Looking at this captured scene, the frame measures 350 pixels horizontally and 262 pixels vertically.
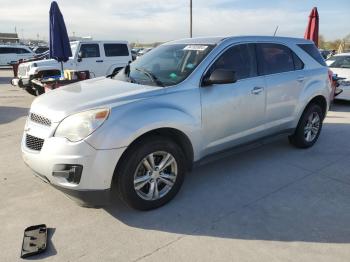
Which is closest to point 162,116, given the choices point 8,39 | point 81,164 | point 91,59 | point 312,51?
point 81,164

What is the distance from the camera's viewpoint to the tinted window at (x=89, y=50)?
37.2 feet

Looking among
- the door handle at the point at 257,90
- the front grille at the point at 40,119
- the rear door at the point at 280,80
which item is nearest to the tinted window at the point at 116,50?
the rear door at the point at 280,80

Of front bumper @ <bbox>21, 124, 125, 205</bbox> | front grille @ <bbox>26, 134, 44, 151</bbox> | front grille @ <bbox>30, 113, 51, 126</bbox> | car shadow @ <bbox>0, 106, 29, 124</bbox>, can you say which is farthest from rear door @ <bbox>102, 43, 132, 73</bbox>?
front bumper @ <bbox>21, 124, 125, 205</bbox>

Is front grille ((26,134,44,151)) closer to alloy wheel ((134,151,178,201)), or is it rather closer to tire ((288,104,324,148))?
alloy wheel ((134,151,178,201))

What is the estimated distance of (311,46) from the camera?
17.4ft

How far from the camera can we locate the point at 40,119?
3223 millimetres

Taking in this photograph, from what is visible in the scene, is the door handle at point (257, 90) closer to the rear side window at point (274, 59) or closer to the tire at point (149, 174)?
the rear side window at point (274, 59)

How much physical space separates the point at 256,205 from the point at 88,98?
A: 6.94 feet

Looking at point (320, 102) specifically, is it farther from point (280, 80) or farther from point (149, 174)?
point (149, 174)

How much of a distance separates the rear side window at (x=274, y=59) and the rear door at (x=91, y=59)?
8039 mm

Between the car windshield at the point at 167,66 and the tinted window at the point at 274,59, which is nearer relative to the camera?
the car windshield at the point at 167,66

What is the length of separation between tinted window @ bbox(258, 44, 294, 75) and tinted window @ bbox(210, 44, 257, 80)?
165 mm

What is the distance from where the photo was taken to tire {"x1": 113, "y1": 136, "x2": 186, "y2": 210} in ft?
10.1

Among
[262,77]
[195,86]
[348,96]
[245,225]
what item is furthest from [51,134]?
[348,96]
